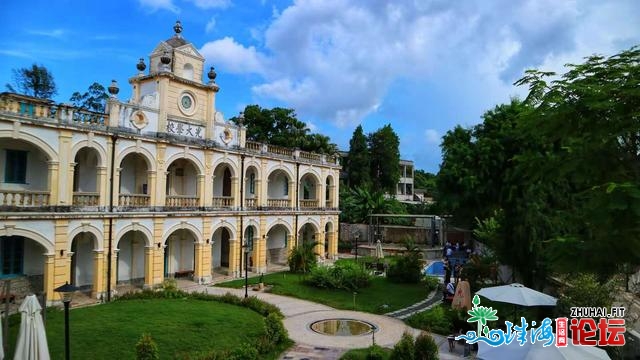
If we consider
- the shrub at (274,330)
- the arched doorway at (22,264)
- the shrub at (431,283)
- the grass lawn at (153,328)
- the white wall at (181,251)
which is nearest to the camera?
the grass lawn at (153,328)

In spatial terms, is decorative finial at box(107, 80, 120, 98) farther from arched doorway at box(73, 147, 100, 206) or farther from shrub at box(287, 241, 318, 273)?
shrub at box(287, 241, 318, 273)

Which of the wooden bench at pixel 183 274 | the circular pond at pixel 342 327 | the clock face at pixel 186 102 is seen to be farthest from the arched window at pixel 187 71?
the circular pond at pixel 342 327

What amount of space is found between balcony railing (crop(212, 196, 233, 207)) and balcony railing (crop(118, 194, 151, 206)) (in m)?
4.21

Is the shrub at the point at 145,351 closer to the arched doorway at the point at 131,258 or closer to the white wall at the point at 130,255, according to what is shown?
the arched doorway at the point at 131,258

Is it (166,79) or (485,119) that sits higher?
(166,79)

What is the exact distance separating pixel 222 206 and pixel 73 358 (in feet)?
46.4

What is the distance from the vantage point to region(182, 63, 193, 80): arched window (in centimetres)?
2315

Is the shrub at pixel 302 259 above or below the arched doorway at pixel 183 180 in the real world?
below

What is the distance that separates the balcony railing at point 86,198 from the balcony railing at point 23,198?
3.74 ft

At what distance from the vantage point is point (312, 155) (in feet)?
106

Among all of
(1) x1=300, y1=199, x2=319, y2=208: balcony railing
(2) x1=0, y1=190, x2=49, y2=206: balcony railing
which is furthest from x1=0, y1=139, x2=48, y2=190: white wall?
(1) x1=300, y1=199, x2=319, y2=208: balcony railing

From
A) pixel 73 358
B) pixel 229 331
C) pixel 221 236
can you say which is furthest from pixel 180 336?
pixel 221 236

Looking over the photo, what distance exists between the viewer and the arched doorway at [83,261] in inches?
789

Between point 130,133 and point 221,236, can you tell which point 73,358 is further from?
point 221,236
